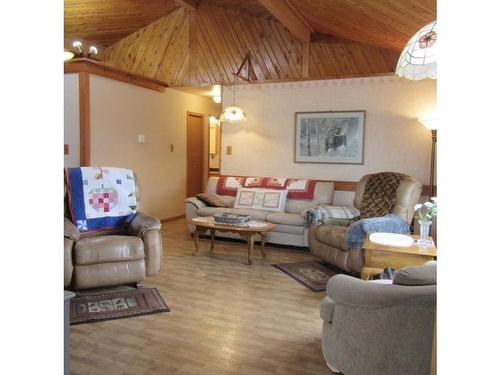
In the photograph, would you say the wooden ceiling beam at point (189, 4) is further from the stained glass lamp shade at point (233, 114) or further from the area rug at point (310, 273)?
the area rug at point (310, 273)

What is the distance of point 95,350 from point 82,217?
5.17 ft

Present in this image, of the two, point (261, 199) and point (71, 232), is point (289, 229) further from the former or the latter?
point (71, 232)

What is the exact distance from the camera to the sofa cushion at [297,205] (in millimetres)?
5625

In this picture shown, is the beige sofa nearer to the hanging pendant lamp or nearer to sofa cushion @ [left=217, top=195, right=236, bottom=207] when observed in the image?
sofa cushion @ [left=217, top=195, right=236, bottom=207]

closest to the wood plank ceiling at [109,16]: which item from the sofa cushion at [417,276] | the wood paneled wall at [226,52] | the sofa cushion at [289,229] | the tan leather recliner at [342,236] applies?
the wood paneled wall at [226,52]

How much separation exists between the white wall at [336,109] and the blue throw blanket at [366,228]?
1583 millimetres

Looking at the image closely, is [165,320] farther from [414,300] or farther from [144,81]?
[144,81]

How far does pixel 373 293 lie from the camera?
77.2 inches

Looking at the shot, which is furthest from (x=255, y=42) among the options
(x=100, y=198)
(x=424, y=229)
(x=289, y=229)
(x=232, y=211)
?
(x=424, y=229)

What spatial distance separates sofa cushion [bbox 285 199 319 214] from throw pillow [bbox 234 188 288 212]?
93 millimetres
